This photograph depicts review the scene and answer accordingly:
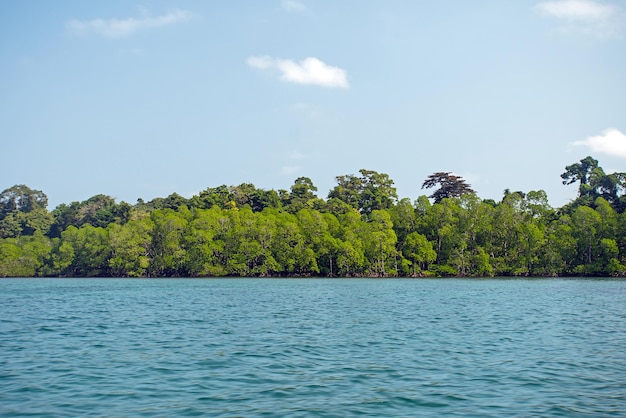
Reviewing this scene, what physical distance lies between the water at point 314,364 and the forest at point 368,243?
63211 mm

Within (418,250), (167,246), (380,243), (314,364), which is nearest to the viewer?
(314,364)

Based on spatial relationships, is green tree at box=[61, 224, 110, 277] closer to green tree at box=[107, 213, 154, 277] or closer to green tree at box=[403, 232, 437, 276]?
green tree at box=[107, 213, 154, 277]

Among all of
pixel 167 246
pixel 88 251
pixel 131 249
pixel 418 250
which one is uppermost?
pixel 167 246

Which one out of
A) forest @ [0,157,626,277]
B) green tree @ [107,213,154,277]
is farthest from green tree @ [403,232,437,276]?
green tree @ [107,213,154,277]

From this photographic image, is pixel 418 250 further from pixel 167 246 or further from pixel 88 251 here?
pixel 88 251

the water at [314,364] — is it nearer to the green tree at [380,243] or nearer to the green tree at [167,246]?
the green tree at [380,243]

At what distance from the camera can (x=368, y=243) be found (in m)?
95.6

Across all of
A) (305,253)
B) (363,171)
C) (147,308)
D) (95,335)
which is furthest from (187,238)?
(95,335)

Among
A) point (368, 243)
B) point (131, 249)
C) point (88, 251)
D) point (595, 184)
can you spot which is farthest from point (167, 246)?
point (595, 184)

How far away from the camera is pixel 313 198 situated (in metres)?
128

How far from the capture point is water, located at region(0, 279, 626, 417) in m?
12.8

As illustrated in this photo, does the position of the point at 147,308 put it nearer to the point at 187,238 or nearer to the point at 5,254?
the point at 187,238

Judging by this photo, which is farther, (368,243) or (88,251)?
(88,251)

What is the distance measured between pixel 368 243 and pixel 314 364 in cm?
7897
